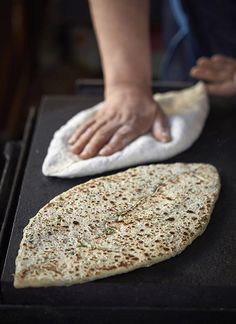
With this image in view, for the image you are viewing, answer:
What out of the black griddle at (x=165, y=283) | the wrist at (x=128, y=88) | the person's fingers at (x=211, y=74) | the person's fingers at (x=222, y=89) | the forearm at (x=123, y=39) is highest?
the forearm at (x=123, y=39)

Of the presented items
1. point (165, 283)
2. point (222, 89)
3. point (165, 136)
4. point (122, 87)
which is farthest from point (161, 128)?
point (165, 283)

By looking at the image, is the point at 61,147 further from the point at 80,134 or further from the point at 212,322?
the point at 212,322

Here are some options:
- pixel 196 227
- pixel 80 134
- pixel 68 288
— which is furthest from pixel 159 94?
pixel 68 288

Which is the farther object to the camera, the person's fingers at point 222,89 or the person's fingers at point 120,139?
the person's fingers at point 222,89

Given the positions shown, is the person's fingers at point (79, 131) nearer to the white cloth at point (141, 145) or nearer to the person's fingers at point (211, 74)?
the white cloth at point (141, 145)

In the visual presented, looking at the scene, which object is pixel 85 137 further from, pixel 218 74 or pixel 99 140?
pixel 218 74

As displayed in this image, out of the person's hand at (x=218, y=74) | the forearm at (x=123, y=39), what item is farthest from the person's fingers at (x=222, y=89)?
the forearm at (x=123, y=39)
